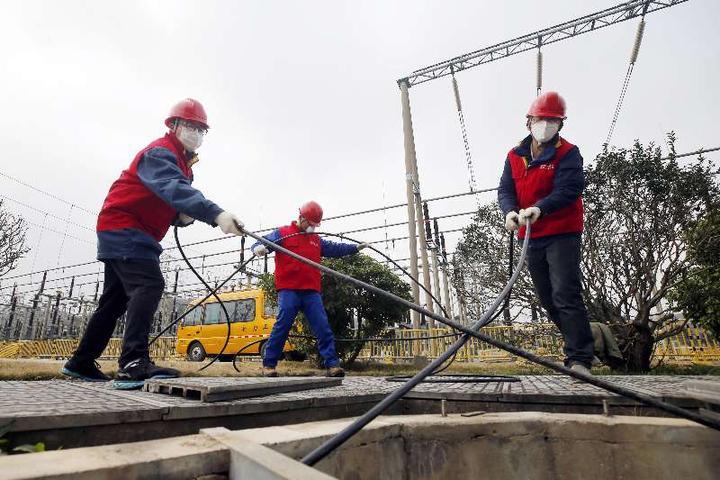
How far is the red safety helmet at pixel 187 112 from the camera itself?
3184mm

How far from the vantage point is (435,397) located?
7.34 feet

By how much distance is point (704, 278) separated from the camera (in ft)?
19.4

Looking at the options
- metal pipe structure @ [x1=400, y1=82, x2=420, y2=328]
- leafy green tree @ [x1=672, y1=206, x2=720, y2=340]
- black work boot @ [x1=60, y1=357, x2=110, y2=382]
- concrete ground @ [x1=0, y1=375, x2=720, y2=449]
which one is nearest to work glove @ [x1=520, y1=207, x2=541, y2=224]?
concrete ground @ [x1=0, y1=375, x2=720, y2=449]

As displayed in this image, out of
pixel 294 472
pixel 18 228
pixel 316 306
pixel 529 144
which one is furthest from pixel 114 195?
pixel 18 228

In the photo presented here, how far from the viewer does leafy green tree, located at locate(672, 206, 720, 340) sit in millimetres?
5801

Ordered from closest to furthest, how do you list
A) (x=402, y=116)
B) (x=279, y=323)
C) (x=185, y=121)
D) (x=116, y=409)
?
(x=116, y=409) → (x=185, y=121) → (x=279, y=323) → (x=402, y=116)

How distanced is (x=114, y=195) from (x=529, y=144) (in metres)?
3.25

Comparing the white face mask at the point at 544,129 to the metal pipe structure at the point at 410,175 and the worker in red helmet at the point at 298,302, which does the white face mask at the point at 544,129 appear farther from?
the metal pipe structure at the point at 410,175

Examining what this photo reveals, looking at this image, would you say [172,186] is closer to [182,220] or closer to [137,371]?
[182,220]

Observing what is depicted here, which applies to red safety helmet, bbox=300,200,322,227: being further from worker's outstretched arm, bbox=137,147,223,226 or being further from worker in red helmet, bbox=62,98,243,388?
worker's outstretched arm, bbox=137,147,223,226

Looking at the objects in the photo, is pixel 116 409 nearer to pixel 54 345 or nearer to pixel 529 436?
pixel 529 436

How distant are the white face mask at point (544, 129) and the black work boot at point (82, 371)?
3.79 meters

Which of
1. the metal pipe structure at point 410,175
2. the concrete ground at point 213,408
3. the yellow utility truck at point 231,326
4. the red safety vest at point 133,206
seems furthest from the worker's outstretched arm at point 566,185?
the yellow utility truck at point 231,326

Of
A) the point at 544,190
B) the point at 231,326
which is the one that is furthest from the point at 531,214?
the point at 231,326
